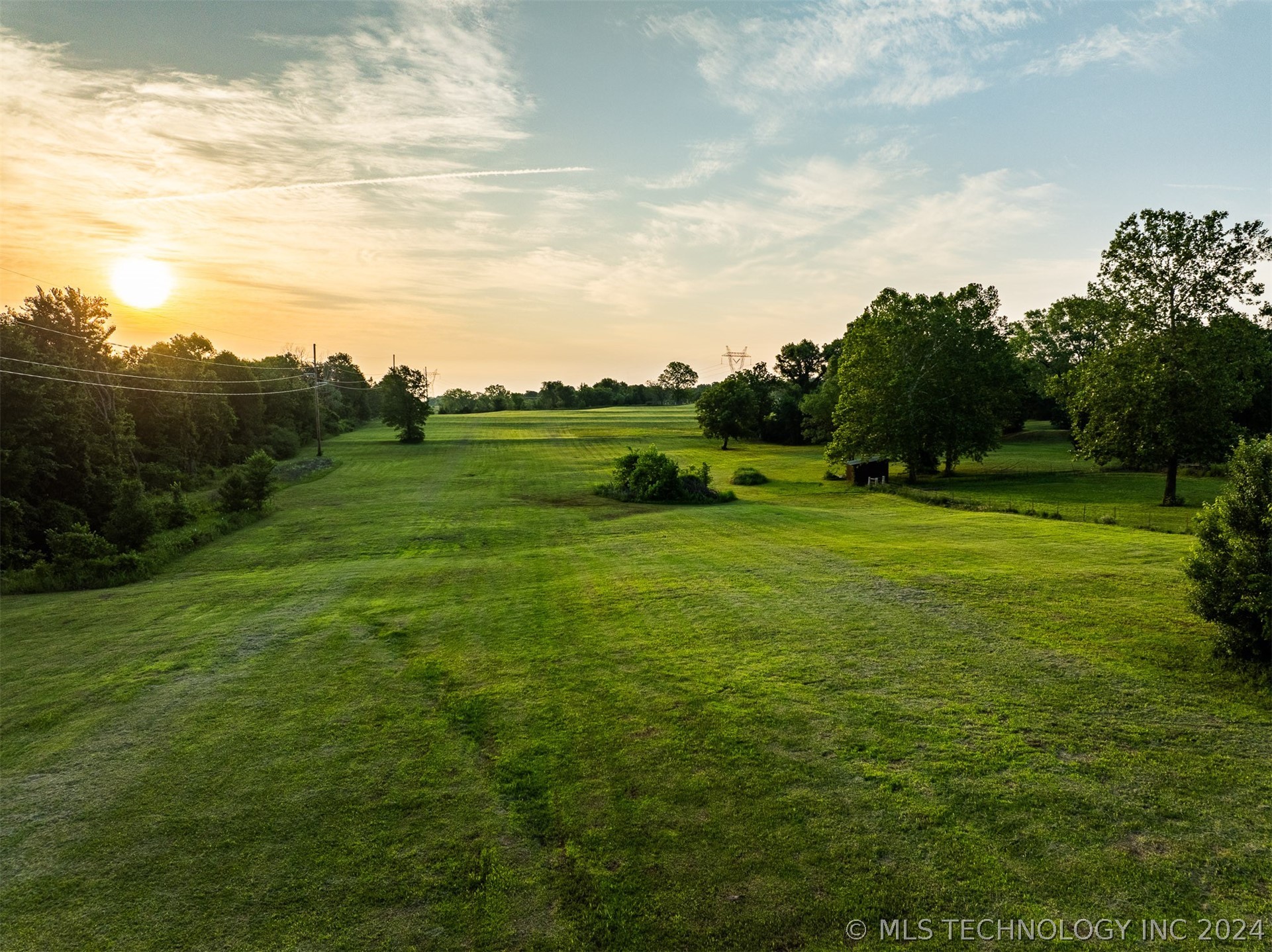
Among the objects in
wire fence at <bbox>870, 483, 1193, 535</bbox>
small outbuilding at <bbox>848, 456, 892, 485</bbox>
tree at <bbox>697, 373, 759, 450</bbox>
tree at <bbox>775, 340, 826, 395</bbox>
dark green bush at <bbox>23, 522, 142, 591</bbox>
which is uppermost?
tree at <bbox>775, 340, 826, 395</bbox>

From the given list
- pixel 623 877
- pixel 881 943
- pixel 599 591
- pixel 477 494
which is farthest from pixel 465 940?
pixel 477 494

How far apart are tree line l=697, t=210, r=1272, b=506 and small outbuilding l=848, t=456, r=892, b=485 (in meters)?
0.82

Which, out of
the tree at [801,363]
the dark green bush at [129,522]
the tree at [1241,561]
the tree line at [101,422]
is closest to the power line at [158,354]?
the tree line at [101,422]

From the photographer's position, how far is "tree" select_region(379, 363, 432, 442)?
76.2 m

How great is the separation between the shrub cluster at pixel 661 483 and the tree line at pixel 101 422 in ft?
76.0

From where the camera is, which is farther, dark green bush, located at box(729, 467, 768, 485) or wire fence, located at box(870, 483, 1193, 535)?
dark green bush, located at box(729, 467, 768, 485)

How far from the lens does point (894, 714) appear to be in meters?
7.81

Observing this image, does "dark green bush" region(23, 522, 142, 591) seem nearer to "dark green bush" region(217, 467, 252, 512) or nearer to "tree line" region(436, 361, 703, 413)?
"dark green bush" region(217, 467, 252, 512)

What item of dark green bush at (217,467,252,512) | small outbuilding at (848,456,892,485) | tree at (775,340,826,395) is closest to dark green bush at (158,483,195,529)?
dark green bush at (217,467,252,512)

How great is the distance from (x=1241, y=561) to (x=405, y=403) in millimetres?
77882

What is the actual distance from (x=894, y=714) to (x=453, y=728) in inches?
223

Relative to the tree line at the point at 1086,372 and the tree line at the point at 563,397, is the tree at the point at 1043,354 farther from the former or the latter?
the tree line at the point at 563,397

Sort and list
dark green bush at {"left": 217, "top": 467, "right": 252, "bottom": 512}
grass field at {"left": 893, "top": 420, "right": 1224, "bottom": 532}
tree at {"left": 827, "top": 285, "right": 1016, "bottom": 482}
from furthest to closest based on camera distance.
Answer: tree at {"left": 827, "top": 285, "right": 1016, "bottom": 482}
dark green bush at {"left": 217, "top": 467, "right": 252, "bottom": 512}
grass field at {"left": 893, "top": 420, "right": 1224, "bottom": 532}

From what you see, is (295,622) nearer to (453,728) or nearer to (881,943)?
(453,728)
